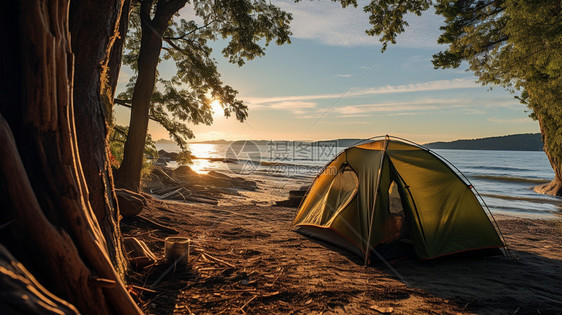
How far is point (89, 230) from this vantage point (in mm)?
2111

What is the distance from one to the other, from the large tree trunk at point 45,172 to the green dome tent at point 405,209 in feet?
13.7

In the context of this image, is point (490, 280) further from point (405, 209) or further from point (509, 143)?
point (509, 143)

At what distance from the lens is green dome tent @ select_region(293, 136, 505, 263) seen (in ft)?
17.3

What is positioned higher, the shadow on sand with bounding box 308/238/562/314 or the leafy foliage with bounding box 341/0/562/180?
the leafy foliage with bounding box 341/0/562/180

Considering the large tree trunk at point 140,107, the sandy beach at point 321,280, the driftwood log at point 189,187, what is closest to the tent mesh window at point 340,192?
the sandy beach at point 321,280

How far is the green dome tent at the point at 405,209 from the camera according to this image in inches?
207

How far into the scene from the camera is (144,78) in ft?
27.8

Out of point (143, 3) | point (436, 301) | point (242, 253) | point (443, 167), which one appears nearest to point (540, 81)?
point (443, 167)

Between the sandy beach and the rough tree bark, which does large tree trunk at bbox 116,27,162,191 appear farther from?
the sandy beach

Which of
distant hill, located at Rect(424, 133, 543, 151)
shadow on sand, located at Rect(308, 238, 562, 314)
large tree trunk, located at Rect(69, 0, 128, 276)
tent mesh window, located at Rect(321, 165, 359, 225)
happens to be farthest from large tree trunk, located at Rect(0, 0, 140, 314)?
distant hill, located at Rect(424, 133, 543, 151)

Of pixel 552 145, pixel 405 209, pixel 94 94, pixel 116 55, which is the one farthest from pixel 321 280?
pixel 552 145

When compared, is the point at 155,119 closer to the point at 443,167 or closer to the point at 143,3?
the point at 143,3

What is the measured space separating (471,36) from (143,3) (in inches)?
564

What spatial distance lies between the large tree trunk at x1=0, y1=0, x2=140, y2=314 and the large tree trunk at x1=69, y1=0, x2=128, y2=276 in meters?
0.85
